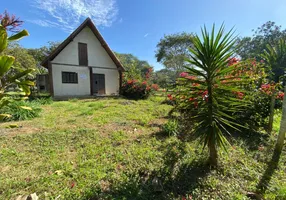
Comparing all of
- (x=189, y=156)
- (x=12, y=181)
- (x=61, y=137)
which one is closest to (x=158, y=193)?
(x=189, y=156)

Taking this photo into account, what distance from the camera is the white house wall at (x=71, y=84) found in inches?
390

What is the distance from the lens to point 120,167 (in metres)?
2.42

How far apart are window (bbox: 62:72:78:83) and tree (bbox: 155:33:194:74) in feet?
48.4

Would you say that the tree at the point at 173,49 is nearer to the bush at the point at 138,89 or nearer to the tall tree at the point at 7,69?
the bush at the point at 138,89

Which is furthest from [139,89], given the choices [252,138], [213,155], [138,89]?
[213,155]

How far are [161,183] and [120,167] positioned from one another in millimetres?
723

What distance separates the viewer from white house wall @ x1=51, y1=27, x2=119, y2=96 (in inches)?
393

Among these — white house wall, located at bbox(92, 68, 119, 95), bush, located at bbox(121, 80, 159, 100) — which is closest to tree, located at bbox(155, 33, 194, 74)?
white house wall, located at bbox(92, 68, 119, 95)

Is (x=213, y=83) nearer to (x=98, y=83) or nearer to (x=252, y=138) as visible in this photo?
(x=252, y=138)

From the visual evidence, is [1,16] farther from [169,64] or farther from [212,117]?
[169,64]

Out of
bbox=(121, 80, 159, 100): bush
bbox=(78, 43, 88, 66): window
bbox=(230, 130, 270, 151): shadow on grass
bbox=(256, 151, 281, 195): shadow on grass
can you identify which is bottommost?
bbox=(256, 151, 281, 195): shadow on grass

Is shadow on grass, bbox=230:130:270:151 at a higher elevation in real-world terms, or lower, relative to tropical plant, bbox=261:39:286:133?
lower

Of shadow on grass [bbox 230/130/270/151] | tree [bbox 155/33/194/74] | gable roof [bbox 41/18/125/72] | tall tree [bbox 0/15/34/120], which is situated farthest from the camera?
tree [bbox 155/33/194/74]

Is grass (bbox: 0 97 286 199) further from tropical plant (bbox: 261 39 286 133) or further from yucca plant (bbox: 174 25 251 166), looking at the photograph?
tropical plant (bbox: 261 39 286 133)
